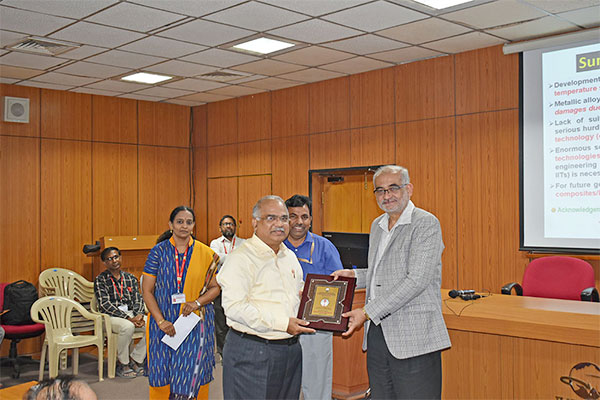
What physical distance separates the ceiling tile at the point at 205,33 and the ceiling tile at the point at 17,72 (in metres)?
2.42

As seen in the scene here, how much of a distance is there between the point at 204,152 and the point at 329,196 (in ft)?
8.75

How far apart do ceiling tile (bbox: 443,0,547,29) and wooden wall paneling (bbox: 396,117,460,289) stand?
1422 millimetres

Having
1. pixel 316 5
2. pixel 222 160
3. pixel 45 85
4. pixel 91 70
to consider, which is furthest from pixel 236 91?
pixel 316 5

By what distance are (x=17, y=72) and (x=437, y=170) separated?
17.2 ft

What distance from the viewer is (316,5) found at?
16.8 ft

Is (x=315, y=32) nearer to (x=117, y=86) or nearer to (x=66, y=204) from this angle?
(x=117, y=86)

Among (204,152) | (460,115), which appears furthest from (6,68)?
(460,115)

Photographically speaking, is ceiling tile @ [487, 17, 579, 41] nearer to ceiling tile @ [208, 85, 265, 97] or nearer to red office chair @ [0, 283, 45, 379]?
ceiling tile @ [208, 85, 265, 97]

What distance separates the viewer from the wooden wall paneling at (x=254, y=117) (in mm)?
8969

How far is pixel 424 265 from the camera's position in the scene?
121 inches

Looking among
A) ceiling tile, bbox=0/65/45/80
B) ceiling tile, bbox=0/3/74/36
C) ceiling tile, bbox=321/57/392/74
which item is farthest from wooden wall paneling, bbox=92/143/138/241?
ceiling tile, bbox=321/57/392/74

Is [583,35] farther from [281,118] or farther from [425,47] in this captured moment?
[281,118]

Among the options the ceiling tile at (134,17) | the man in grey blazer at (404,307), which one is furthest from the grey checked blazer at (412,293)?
the ceiling tile at (134,17)

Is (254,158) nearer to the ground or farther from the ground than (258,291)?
farther from the ground
